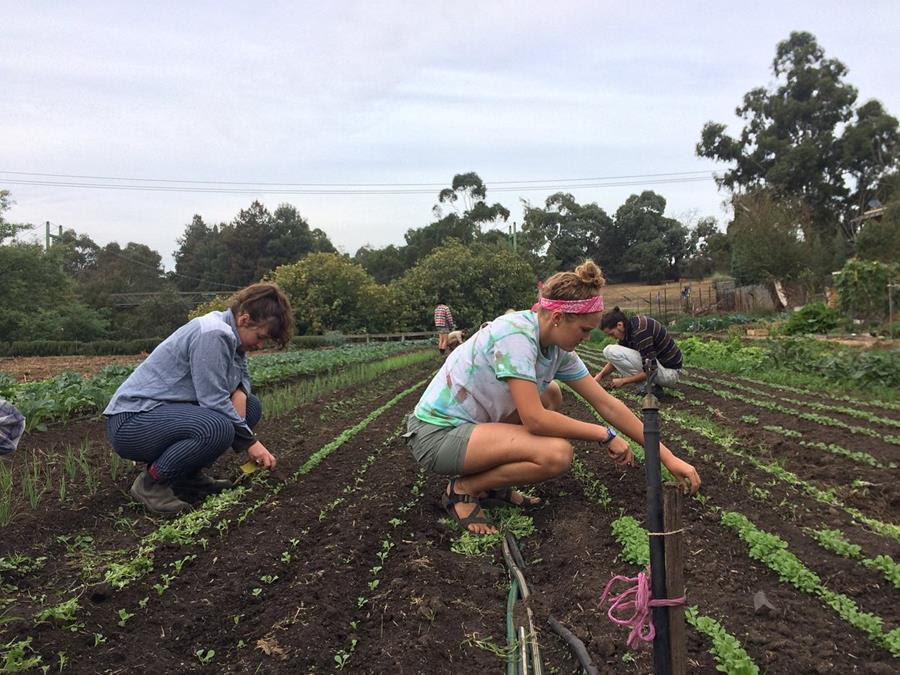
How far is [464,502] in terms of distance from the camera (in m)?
3.42

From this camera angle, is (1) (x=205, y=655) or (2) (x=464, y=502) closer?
(1) (x=205, y=655)

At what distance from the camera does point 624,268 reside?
163 feet

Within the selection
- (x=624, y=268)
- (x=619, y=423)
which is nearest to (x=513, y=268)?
(x=624, y=268)

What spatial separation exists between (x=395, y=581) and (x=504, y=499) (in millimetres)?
1218

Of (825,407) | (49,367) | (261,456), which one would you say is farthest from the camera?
(49,367)

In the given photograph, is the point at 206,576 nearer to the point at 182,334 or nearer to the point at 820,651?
the point at 182,334

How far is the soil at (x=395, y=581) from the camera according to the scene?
2100mm

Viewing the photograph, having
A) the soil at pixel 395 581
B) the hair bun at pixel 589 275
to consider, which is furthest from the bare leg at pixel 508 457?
the hair bun at pixel 589 275

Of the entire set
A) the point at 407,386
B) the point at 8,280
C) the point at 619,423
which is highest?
the point at 8,280

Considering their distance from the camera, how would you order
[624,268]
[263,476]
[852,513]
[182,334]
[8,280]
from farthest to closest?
[624,268], [8,280], [263,476], [182,334], [852,513]

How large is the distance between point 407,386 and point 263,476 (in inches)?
246

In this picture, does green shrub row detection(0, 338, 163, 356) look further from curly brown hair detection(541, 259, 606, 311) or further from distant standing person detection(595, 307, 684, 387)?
curly brown hair detection(541, 259, 606, 311)

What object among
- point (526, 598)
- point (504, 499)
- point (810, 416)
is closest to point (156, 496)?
point (504, 499)

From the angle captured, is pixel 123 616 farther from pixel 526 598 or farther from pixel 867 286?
pixel 867 286
